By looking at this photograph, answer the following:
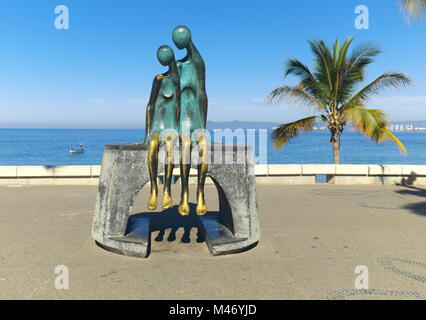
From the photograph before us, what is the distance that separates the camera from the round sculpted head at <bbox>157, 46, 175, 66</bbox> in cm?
561

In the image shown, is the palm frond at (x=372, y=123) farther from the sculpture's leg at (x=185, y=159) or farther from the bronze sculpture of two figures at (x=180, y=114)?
the sculpture's leg at (x=185, y=159)

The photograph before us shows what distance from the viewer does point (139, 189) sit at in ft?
18.9

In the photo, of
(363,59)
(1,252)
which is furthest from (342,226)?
(363,59)

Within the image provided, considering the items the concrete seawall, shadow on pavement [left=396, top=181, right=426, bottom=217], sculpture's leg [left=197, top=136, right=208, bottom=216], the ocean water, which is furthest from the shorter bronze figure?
the ocean water

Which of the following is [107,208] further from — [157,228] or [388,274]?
[388,274]

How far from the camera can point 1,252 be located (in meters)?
5.62

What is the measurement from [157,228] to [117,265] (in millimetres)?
2124

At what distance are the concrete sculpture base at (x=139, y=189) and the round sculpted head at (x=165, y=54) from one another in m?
1.31

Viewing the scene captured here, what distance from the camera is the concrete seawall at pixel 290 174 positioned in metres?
12.7

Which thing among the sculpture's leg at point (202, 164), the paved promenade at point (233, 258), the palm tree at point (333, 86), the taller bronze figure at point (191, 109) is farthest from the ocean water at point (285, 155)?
the sculpture's leg at point (202, 164)

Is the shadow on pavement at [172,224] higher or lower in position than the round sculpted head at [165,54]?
lower

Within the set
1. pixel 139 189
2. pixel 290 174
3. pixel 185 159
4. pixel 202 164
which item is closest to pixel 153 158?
pixel 185 159

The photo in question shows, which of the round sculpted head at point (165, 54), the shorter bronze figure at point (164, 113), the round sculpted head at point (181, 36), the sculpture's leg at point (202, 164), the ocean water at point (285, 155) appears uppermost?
the round sculpted head at point (181, 36)
